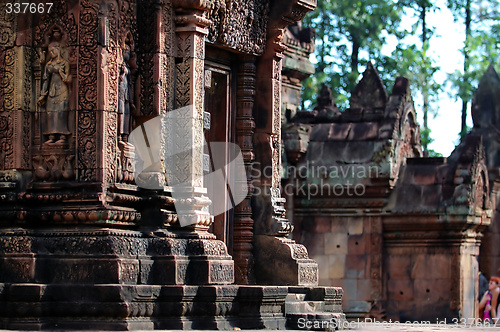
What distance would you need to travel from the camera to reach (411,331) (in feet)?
43.9

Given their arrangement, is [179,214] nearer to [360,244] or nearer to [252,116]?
[252,116]

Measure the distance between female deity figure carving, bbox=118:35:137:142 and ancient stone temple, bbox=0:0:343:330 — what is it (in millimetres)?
13

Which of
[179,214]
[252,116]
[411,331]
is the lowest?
[411,331]

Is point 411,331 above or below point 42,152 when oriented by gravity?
below

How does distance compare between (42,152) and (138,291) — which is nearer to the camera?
(138,291)

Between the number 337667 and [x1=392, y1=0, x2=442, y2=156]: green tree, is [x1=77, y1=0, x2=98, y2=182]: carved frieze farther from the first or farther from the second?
[x1=392, y1=0, x2=442, y2=156]: green tree

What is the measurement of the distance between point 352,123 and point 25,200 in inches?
400

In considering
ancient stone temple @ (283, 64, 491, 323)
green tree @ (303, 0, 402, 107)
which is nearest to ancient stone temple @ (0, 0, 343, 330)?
ancient stone temple @ (283, 64, 491, 323)

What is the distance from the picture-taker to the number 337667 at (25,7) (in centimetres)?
1237

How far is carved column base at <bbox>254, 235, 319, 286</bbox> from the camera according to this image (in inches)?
562

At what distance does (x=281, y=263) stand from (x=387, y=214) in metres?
6.92

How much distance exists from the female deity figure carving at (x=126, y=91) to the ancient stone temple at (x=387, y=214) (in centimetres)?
860

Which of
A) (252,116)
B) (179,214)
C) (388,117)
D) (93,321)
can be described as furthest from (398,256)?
(93,321)

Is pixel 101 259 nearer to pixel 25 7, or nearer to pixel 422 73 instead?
pixel 25 7
